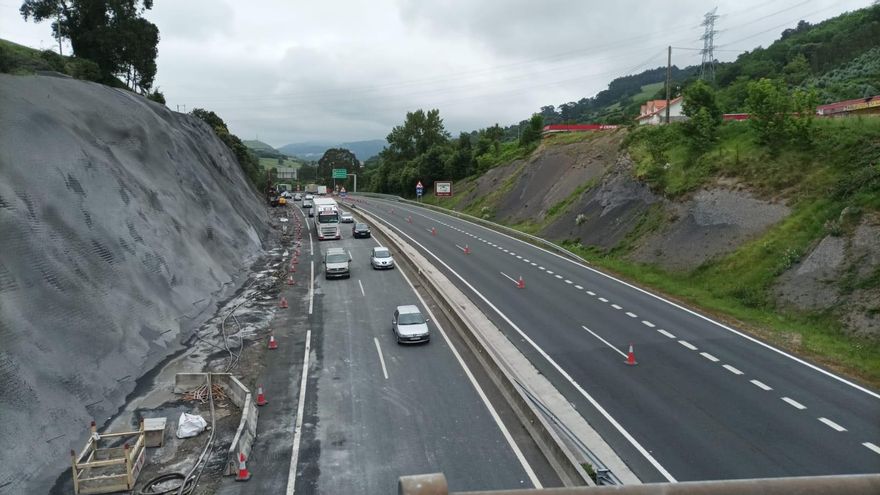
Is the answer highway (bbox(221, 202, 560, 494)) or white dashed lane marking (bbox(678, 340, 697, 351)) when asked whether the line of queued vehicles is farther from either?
white dashed lane marking (bbox(678, 340, 697, 351))

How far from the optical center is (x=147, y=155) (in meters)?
33.5

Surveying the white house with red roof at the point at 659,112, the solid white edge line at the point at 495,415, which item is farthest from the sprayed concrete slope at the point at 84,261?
the white house with red roof at the point at 659,112

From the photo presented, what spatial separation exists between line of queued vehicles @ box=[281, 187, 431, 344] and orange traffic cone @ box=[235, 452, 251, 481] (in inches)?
366

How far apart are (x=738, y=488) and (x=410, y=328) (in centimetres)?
1924

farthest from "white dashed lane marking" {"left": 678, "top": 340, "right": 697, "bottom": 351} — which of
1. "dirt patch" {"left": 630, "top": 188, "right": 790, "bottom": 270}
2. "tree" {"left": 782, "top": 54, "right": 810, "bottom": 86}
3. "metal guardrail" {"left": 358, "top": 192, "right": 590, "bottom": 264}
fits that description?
"tree" {"left": 782, "top": 54, "right": 810, "bottom": 86}

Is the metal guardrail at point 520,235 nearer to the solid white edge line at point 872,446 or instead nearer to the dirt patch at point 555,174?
the dirt patch at point 555,174

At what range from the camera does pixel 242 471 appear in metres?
13.0

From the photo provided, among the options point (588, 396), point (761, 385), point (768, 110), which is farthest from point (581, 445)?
point (768, 110)

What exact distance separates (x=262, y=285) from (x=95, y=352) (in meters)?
14.6

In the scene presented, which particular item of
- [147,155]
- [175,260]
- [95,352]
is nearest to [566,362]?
[95,352]

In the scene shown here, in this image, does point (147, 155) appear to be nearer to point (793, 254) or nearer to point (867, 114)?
point (793, 254)

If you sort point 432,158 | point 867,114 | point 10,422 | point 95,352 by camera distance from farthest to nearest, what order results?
point 432,158 < point 867,114 < point 95,352 < point 10,422

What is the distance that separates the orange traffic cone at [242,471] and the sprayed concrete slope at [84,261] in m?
4.26

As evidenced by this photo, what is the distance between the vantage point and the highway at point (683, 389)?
12812 millimetres
